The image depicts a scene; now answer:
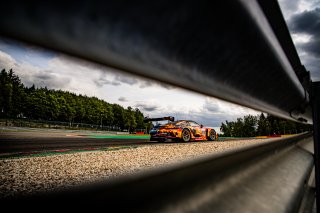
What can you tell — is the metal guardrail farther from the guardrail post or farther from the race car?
the race car

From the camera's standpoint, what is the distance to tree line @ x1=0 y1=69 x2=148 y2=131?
2120 inches

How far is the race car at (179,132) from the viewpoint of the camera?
41.1 feet

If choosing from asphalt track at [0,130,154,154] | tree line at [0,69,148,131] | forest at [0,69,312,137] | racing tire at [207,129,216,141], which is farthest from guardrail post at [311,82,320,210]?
tree line at [0,69,148,131]

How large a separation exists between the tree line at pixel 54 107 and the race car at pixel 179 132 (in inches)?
1630

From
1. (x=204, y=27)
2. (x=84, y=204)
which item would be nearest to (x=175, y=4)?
(x=204, y=27)

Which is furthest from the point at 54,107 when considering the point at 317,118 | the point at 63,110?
the point at 317,118

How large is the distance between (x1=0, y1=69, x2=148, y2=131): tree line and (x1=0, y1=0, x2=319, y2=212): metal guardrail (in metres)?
50.7

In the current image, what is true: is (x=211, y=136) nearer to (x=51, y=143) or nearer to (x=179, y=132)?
(x=179, y=132)

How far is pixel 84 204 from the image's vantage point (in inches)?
11.6

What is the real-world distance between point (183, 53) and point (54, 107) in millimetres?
67764

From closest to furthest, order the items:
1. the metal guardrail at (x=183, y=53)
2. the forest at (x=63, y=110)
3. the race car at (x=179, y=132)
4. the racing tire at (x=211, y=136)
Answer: the metal guardrail at (x=183, y=53), the race car at (x=179, y=132), the racing tire at (x=211, y=136), the forest at (x=63, y=110)

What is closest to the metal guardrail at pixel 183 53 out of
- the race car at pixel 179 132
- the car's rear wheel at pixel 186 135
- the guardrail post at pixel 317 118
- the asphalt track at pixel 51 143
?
the guardrail post at pixel 317 118

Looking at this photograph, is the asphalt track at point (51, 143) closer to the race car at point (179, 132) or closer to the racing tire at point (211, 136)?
the race car at point (179, 132)

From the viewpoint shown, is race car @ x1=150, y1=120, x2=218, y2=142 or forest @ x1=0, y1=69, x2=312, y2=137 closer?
race car @ x1=150, y1=120, x2=218, y2=142
